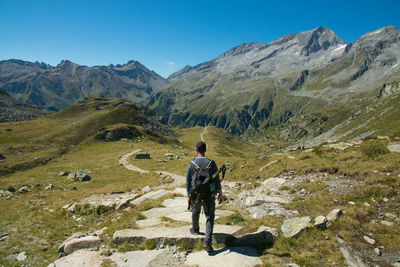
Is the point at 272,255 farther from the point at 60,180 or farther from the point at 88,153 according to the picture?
the point at 88,153

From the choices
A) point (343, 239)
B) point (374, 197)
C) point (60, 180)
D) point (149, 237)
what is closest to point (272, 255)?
point (343, 239)

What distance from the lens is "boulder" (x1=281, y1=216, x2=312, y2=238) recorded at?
30.6 feet

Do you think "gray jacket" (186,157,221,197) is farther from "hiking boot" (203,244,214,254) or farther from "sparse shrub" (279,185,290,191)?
"sparse shrub" (279,185,290,191)

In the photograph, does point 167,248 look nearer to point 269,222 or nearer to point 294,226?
point 269,222

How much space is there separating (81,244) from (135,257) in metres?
4.02

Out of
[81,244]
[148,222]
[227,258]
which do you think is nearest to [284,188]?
[227,258]

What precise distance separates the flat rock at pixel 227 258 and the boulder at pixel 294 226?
189cm

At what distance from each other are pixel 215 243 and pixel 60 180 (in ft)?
143

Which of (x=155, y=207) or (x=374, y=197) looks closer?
(x=374, y=197)

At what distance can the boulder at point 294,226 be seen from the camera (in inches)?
367

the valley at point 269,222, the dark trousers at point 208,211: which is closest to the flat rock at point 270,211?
the valley at point 269,222

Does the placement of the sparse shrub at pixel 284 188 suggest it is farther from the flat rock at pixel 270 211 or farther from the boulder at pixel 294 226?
the boulder at pixel 294 226

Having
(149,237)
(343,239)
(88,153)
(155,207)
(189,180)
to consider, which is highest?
(189,180)

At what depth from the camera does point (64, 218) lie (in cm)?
1956
